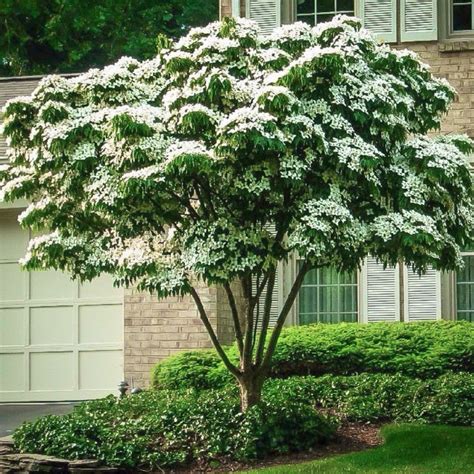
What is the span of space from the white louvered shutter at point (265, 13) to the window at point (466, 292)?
11.8 ft

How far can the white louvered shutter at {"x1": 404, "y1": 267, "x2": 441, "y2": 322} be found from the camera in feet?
44.7

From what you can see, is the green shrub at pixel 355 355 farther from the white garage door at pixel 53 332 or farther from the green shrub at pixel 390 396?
the white garage door at pixel 53 332

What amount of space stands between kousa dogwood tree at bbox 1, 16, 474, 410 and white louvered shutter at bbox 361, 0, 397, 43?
3.83 metres

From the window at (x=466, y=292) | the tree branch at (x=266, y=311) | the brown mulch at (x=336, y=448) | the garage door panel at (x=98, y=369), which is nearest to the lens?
the brown mulch at (x=336, y=448)

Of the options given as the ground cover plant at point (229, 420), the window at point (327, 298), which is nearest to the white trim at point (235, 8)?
the window at point (327, 298)

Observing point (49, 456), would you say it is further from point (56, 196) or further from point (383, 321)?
point (383, 321)

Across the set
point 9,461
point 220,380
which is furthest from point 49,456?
point 220,380

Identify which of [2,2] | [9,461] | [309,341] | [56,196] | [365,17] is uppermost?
[2,2]

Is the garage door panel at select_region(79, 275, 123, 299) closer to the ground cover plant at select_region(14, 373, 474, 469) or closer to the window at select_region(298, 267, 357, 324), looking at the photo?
the window at select_region(298, 267, 357, 324)

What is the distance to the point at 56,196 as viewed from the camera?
9984mm

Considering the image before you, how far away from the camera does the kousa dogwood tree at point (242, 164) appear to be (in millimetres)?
8992

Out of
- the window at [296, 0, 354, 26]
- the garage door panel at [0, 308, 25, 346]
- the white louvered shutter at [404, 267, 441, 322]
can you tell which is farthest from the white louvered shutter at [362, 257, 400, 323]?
the garage door panel at [0, 308, 25, 346]

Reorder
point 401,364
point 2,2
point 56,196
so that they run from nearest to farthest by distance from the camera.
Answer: point 56,196
point 401,364
point 2,2

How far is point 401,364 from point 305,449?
293 centimetres
